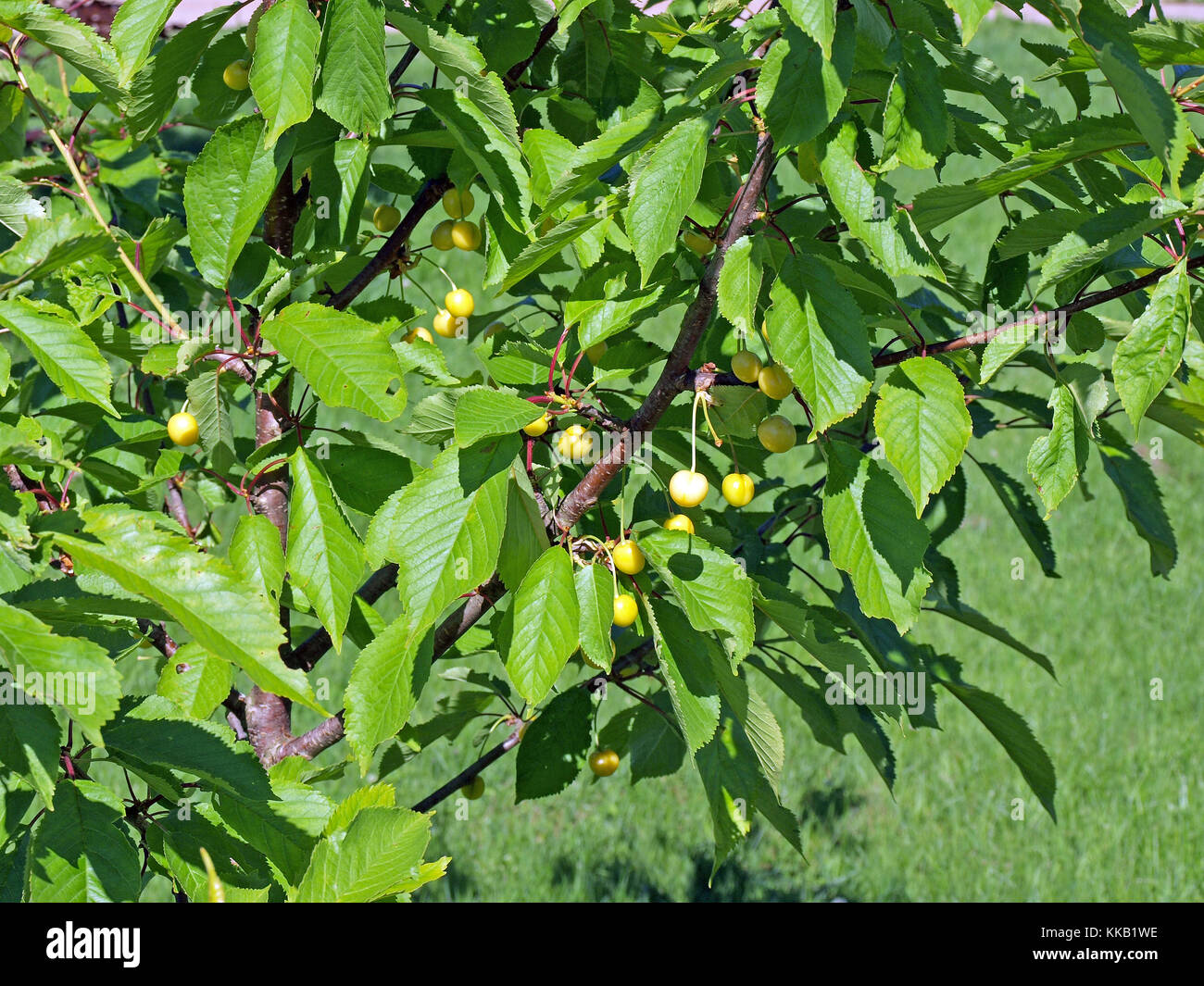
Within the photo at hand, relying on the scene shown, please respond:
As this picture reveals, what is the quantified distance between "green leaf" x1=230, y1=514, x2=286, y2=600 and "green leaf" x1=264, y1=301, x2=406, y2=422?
0.24 m

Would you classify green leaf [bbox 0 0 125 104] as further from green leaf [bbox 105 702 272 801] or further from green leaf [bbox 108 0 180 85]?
green leaf [bbox 105 702 272 801]

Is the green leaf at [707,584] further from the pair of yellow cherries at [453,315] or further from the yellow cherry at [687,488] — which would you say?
the pair of yellow cherries at [453,315]

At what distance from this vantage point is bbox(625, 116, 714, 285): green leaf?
1.13m

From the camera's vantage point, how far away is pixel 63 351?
1240 millimetres

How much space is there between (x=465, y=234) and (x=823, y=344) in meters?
0.72

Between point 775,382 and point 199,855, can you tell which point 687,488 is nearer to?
point 775,382

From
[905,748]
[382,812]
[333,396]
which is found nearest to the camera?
[382,812]

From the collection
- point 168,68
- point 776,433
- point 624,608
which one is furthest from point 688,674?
point 168,68

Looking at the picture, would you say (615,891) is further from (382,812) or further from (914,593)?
(382,812)

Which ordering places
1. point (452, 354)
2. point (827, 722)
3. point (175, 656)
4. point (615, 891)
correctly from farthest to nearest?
point (452, 354) < point (615, 891) < point (827, 722) < point (175, 656)

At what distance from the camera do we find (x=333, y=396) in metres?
1.24

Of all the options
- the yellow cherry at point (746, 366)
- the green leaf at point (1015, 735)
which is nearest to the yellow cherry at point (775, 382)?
the yellow cherry at point (746, 366)

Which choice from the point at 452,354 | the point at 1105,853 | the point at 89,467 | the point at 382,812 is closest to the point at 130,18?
the point at 89,467

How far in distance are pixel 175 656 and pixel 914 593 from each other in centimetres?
96
